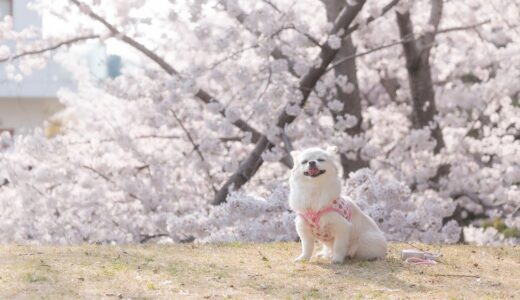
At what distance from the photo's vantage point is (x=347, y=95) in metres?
12.0

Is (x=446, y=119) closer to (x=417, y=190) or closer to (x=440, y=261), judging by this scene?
(x=417, y=190)

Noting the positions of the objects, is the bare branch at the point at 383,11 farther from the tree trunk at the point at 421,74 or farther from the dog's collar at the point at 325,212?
the dog's collar at the point at 325,212

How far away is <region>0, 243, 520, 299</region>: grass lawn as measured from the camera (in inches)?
221

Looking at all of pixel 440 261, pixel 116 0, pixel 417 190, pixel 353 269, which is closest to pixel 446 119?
Result: pixel 417 190

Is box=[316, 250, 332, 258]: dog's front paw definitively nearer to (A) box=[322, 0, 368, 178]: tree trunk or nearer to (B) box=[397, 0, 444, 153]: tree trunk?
(A) box=[322, 0, 368, 178]: tree trunk

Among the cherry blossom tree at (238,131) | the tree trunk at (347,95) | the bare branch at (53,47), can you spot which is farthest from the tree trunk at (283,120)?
the bare branch at (53,47)

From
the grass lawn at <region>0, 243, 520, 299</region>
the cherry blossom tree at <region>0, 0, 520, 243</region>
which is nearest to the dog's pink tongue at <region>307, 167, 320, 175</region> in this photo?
the grass lawn at <region>0, 243, 520, 299</region>

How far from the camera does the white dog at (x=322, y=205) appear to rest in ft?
21.1

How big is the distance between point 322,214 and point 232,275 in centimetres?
79

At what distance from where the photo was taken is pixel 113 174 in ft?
38.6

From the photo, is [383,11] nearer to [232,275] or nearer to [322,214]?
[322,214]

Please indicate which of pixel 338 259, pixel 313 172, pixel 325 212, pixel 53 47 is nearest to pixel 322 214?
pixel 325 212

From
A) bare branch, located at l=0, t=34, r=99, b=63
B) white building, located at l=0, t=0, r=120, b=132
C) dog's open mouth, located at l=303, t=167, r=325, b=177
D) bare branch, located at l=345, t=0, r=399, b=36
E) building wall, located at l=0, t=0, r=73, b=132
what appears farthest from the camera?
building wall, located at l=0, t=0, r=73, b=132

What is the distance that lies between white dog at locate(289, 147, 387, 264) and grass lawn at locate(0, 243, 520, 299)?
20cm
